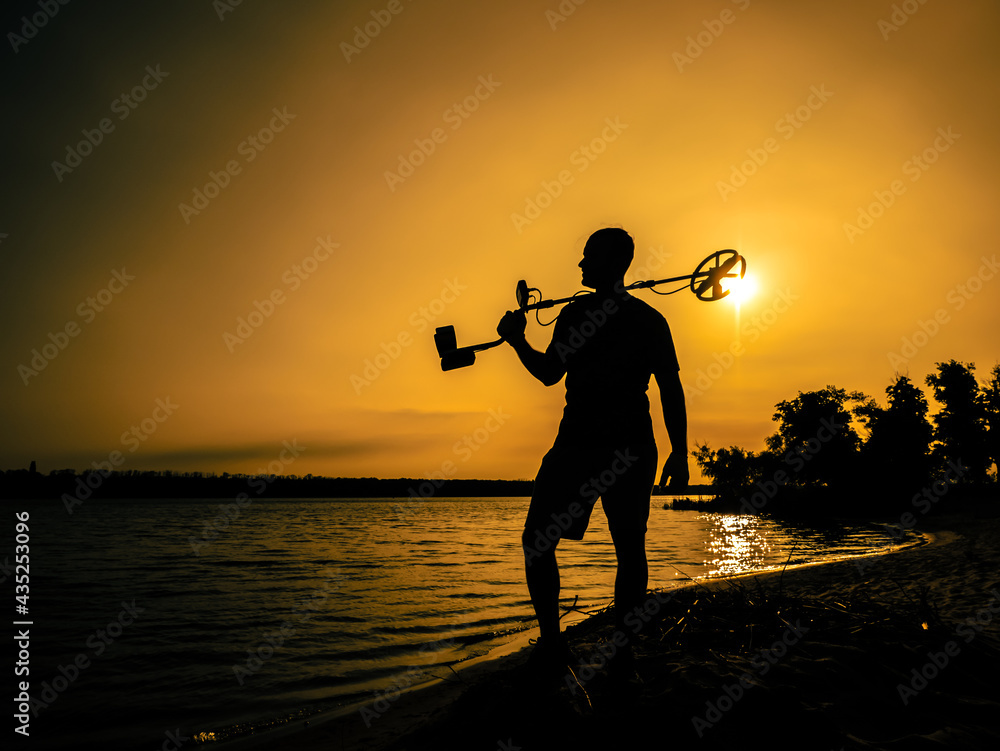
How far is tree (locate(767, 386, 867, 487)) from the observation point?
5531 cm

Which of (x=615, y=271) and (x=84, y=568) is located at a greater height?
(x=615, y=271)

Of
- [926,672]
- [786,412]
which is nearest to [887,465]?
[786,412]

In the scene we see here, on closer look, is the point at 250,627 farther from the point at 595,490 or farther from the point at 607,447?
the point at 607,447

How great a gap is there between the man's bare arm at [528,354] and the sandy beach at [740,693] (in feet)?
5.09

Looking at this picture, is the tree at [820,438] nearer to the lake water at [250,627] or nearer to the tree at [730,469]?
the tree at [730,469]

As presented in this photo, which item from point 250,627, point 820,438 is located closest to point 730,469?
point 820,438

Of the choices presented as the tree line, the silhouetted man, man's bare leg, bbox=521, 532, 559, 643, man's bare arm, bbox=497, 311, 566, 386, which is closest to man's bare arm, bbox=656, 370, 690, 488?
the silhouetted man

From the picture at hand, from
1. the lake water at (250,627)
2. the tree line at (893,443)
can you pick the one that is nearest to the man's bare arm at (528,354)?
the lake water at (250,627)

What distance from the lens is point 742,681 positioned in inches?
113

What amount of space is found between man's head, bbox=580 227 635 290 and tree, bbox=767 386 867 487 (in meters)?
61.2

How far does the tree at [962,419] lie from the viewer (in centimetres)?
4853

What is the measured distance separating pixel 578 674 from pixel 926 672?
7.00 ft

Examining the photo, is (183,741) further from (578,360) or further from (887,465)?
(887,465)

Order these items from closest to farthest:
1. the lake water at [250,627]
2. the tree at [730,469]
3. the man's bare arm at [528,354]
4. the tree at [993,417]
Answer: the man's bare arm at [528,354] → the lake water at [250,627] → the tree at [993,417] → the tree at [730,469]
